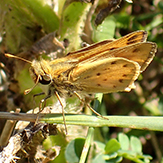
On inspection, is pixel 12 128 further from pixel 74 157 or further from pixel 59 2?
pixel 59 2

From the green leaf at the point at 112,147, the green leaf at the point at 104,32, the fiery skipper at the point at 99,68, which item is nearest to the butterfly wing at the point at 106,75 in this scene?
the fiery skipper at the point at 99,68

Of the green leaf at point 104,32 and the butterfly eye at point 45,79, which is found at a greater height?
the green leaf at point 104,32

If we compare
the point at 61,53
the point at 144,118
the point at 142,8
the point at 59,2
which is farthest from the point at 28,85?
the point at 142,8

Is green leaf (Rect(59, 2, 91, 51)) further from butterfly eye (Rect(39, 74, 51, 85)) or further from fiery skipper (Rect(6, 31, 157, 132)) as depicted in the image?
butterfly eye (Rect(39, 74, 51, 85))

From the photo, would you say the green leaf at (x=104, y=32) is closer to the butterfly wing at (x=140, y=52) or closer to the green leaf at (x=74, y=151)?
the butterfly wing at (x=140, y=52)

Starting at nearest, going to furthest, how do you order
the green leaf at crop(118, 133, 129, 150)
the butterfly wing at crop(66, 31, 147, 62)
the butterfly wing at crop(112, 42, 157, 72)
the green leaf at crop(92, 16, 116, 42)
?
1. the butterfly wing at crop(112, 42, 157, 72)
2. the butterfly wing at crop(66, 31, 147, 62)
3. the green leaf at crop(118, 133, 129, 150)
4. the green leaf at crop(92, 16, 116, 42)

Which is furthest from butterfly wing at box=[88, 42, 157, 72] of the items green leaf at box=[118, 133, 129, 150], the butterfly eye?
green leaf at box=[118, 133, 129, 150]

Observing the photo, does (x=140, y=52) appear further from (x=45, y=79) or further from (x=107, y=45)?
(x=45, y=79)
